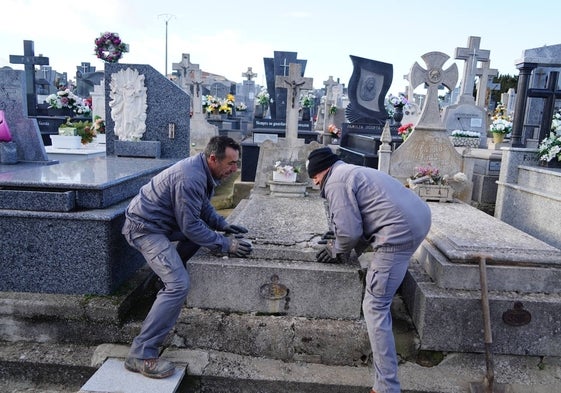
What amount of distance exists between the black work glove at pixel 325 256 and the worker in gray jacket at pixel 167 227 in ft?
2.48

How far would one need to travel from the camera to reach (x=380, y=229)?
2516 millimetres

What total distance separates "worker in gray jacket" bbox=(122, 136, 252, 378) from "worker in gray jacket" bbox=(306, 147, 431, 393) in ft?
2.45

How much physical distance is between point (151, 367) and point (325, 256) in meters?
1.32

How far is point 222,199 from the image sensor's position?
859 centimetres

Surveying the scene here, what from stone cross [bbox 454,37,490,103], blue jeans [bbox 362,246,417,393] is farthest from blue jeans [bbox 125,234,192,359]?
stone cross [bbox 454,37,490,103]

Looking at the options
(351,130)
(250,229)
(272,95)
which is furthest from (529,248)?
(272,95)

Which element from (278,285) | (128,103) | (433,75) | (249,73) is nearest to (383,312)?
(278,285)

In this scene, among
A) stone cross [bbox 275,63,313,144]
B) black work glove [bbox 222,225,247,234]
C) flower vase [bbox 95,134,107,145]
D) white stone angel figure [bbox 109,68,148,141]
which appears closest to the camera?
black work glove [bbox 222,225,247,234]

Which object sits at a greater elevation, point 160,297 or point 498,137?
point 498,137

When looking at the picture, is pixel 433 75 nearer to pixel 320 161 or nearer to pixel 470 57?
pixel 320 161

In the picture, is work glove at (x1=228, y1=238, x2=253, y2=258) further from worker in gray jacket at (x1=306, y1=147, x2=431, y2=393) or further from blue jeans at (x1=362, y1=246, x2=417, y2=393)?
blue jeans at (x1=362, y1=246, x2=417, y2=393)

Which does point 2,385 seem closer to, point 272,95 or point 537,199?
point 537,199

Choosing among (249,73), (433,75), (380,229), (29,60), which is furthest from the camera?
(249,73)

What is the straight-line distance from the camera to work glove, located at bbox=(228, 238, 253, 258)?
3000 mm
